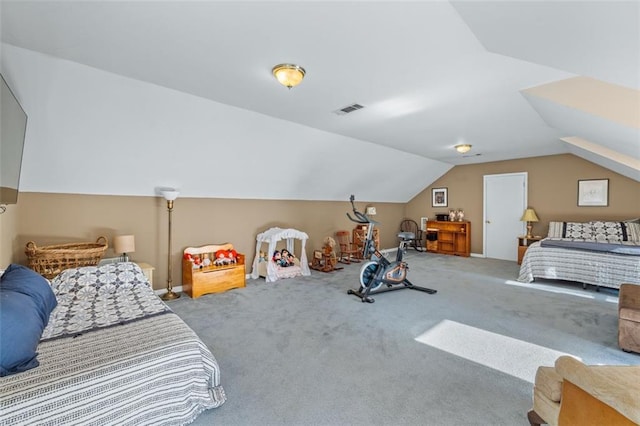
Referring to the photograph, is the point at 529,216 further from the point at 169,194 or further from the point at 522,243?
the point at 169,194

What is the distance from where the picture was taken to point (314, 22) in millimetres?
1917

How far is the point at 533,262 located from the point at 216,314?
5.23 m

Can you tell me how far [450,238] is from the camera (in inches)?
306

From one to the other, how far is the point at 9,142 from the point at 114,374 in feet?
6.66

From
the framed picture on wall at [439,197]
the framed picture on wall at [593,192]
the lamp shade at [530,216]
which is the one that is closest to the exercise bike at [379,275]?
the lamp shade at [530,216]

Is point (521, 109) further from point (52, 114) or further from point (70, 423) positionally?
point (52, 114)

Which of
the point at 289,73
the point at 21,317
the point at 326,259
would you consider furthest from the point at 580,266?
the point at 21,317

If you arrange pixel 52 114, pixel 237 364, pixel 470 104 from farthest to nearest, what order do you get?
pixel 470 104 < pixel 52 114 < pixel 237 364

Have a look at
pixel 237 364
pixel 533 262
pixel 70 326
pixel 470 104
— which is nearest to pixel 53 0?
pixel 70 326

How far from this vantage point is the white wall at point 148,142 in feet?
9.02

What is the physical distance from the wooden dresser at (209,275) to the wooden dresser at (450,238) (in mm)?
5606

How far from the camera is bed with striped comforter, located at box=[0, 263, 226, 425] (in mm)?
1342

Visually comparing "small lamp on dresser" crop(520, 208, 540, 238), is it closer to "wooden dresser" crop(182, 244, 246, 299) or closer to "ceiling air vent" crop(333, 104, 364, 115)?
"ceiling air vent" crop(333, 104, 364, 115)

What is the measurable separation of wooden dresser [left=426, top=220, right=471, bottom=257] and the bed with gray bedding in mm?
2136
